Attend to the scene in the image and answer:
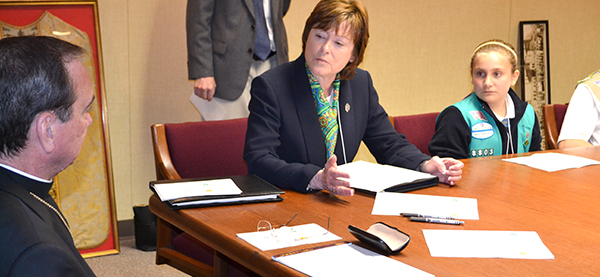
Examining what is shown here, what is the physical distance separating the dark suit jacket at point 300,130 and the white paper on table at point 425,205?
0.24m

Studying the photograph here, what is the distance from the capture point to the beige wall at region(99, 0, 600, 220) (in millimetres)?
3770

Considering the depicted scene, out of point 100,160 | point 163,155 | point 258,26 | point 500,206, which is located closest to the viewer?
point 500,206

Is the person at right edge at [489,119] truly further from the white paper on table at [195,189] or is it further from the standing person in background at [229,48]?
the white paper on table at [195,189]

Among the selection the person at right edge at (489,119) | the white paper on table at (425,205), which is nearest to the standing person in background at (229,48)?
the person at right edge at (489,119)

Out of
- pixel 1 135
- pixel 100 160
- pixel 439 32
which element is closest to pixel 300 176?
pixel 1 135

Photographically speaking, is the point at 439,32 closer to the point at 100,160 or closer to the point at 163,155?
the point at 100,160

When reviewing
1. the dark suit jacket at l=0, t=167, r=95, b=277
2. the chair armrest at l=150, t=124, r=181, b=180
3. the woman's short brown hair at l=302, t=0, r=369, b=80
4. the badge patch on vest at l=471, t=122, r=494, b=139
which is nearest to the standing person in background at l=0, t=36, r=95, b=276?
the dark suit jacket at l=0, t=167, r=95, b=277

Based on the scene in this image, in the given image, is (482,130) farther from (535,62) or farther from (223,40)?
(535,62)

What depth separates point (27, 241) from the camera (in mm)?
912

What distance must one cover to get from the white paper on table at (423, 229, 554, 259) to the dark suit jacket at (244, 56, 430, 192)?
0.51 m

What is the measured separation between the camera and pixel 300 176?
1.75 metres

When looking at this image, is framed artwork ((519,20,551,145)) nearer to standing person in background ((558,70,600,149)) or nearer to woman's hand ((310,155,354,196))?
standing person in background ((558,70,600,149))

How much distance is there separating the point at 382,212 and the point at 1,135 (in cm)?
97

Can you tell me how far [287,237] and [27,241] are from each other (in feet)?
1.89
